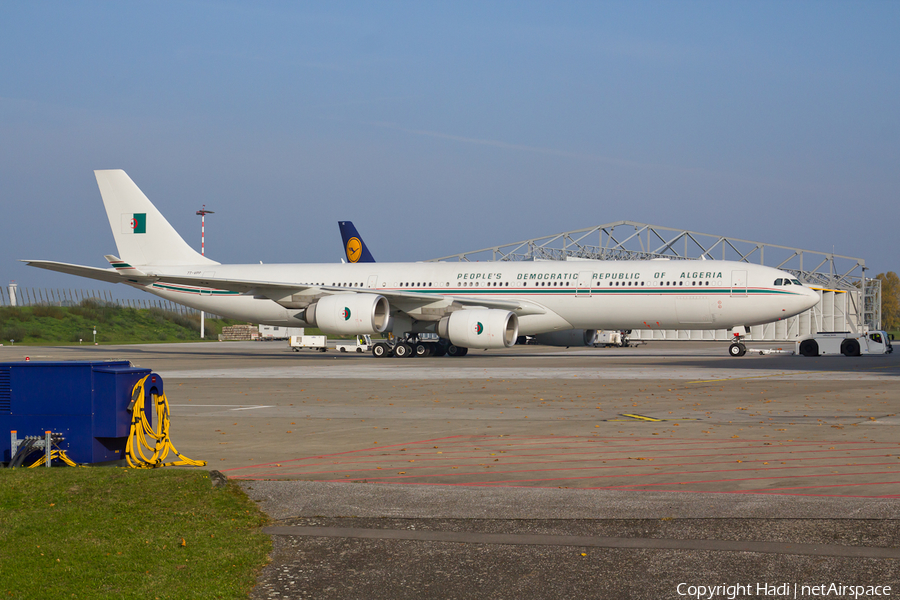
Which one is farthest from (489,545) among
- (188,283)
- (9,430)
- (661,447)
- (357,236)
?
(357,236)

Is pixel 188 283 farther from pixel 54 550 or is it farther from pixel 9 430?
pixel 54 550

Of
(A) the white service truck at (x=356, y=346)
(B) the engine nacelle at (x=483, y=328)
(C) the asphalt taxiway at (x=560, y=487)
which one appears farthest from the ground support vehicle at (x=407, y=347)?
(C) the asphalt taxiway at (x=560, y=487)

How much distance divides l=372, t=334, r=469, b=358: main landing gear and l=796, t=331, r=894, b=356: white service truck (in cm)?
1582

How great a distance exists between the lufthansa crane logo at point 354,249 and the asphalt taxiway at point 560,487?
44.5 meters

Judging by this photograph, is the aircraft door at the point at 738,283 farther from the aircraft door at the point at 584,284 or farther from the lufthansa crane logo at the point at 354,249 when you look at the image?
the lufthansa crane logo at the point at 354,249

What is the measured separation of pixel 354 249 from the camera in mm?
62000

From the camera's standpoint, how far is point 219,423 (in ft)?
42.7

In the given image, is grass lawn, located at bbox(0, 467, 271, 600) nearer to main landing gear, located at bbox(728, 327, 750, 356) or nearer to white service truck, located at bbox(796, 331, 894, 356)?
main landing gear, located at bbox(728, 327, 750, 356)

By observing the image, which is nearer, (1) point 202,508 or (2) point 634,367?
(1) point 202,508

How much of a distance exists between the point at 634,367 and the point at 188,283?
1833 centimetres

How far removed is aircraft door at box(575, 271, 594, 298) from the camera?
32.3 metres

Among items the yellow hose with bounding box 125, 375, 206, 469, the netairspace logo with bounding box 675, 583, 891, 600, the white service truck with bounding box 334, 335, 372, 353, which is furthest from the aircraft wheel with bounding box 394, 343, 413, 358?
the netairspace logo with bounding box 675, 583, 891, 600

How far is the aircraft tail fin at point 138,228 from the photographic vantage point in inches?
1499

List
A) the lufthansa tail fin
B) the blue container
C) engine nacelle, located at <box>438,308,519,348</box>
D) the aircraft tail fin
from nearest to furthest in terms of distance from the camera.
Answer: the blue container → engine nacelle, located at <box>438,308,519,348</box> → the aircraft tail fin → the lufthansa tail fin
